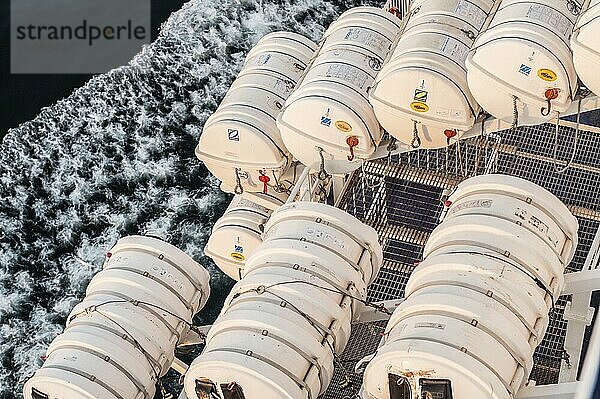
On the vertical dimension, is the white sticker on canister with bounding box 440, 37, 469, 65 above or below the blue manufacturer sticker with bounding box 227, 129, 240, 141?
above

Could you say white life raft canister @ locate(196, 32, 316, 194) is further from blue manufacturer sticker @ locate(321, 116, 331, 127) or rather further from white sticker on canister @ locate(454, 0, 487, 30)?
white sticker on canister @ locate(454, 0, 487, 30)

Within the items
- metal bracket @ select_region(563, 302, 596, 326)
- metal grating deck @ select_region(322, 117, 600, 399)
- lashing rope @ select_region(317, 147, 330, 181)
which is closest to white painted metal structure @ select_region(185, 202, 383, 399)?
lashing rope @ select_region(317, 147, 330, 181)

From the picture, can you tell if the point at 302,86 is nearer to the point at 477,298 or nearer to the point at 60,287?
the point at 477,298

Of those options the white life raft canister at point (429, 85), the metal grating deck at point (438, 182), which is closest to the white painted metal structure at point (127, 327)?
the metal grating deck at point (438, 182)

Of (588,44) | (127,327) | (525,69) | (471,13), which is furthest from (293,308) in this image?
(471,13)

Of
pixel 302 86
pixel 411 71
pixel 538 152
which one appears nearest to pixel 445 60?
pixel 411 71

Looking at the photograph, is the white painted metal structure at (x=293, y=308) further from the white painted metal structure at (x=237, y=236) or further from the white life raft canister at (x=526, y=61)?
the white painted metal structure at (x=237, y=236)

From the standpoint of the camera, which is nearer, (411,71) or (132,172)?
(411,71)
